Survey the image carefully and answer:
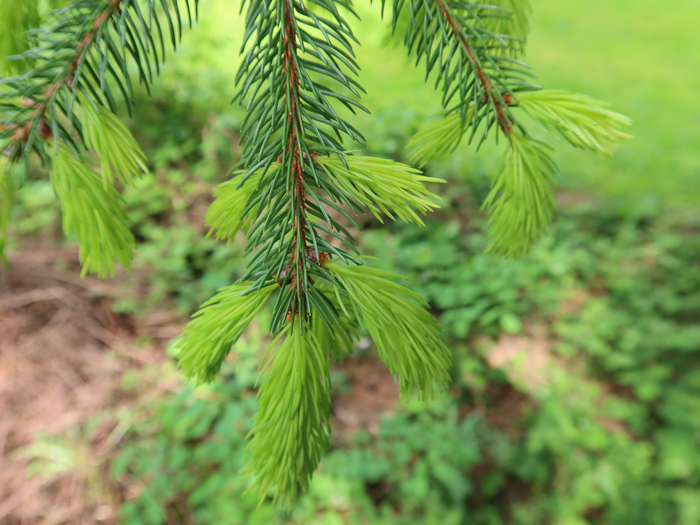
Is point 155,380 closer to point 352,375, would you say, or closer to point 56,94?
point 352,375

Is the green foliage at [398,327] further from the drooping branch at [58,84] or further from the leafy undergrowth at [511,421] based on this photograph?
the leafy undergrowth at [511,421]

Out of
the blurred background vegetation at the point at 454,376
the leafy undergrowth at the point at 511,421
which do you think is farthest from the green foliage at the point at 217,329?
the leafy undergrowth at the point at 511,421

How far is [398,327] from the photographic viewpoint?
391 mm

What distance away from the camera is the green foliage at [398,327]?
1.27 feet

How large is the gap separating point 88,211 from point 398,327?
0.36m

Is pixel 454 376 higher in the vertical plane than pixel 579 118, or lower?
lower

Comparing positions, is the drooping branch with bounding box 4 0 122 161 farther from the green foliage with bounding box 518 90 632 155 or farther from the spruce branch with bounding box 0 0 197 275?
the green foliage with bounding box 518 90 632 155

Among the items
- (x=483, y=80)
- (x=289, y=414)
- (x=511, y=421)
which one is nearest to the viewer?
(x=289, y=414)

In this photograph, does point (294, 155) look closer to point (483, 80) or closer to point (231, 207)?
point (231, 207)

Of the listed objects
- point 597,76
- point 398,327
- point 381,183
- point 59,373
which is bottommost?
point 59,373

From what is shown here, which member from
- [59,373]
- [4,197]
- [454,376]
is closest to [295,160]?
[4,197]

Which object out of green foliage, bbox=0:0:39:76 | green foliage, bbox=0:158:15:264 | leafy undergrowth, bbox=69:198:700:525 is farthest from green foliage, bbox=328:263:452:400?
leafy undergrowth, bbox=69:198:700:525

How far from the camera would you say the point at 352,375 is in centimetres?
203

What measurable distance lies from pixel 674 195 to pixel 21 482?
4161mm
